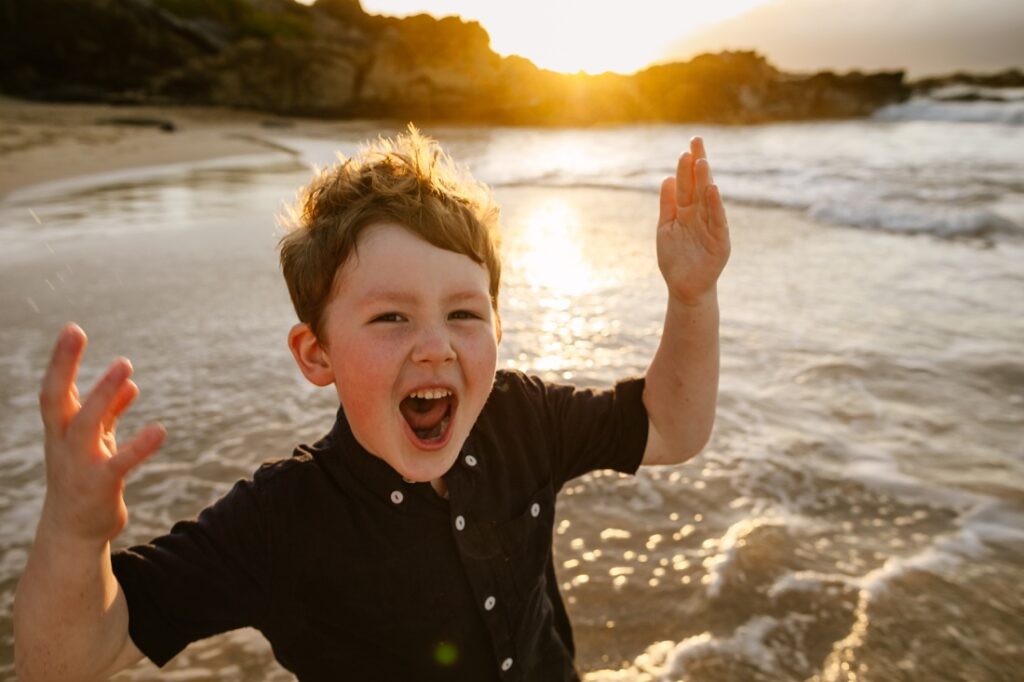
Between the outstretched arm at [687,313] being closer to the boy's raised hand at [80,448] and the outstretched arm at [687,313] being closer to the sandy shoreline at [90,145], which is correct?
the boy's raised hand at [80,448]

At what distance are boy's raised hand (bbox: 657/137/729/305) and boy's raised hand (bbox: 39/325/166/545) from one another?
114cm

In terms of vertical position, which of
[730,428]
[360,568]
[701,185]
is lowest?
[730,428]

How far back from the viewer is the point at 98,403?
1.13 meters

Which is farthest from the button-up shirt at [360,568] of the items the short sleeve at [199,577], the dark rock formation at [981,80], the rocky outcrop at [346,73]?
the dark rock formation at [981,80]

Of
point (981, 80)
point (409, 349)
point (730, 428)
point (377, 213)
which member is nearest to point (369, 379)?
point (409, 349)

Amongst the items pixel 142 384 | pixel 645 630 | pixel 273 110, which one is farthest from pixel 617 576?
pixel 273 110

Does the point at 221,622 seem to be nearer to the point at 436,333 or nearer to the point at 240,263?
the point at 436,333

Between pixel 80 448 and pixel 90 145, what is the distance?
17179 millimetres

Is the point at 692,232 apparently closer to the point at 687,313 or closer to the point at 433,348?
the point at 687,313

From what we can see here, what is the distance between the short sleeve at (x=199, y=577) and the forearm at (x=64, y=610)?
0.05 meters

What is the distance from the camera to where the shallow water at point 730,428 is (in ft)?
7.33

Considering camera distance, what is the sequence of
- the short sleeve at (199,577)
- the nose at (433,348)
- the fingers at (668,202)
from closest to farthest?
1. the short sleeve at (199,577)
2. the nose at (433,348)
3. the fingers at (668,202)

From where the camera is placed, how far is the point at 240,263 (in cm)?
648

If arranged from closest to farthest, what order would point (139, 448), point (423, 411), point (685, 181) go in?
point (139, 448) → point (423, 411) → point (685, 181)
